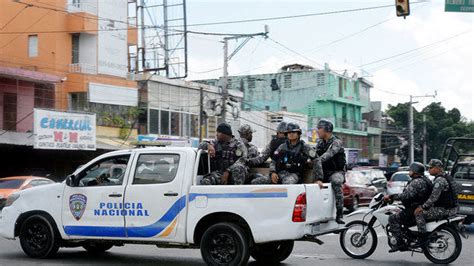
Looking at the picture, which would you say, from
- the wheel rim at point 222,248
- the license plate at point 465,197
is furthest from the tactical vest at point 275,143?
the license plate at point 465,197

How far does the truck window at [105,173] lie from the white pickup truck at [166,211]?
15mm

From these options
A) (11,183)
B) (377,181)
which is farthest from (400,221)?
(377,181)

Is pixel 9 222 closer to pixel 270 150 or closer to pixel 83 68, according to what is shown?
pixel 270 150

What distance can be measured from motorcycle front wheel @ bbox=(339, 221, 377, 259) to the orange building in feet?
70.2

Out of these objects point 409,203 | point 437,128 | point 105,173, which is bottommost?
point 409,203

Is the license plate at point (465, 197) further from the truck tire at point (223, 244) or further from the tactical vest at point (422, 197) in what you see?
the truck tire at point (223, 244)

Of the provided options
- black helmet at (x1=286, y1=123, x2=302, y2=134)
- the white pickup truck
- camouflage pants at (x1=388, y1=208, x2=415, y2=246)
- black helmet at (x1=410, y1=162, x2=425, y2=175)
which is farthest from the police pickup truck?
the white pickup truck

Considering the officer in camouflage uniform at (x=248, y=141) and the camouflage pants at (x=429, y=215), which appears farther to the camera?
the officer in camouflage uniform at (x=248, y=141)

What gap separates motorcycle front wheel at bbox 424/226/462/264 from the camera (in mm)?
10688

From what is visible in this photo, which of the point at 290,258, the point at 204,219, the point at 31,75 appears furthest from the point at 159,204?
the point at 31,75

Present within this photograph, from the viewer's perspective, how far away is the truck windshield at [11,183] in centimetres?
2145

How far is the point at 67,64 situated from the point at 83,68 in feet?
3.06

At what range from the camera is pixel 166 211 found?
947 cm

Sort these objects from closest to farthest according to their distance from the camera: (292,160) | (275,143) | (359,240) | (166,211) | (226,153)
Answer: (166,211), (292,160), (226,153), (275,143), (359,240)
